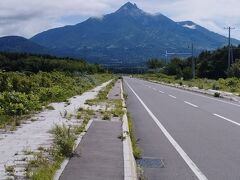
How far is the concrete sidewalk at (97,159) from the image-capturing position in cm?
686

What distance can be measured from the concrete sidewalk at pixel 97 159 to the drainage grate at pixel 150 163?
1.37ft

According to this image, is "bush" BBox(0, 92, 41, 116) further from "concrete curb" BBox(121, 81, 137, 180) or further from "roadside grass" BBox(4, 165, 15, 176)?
"roadside grass" BBox(4, 165, 15, 176)

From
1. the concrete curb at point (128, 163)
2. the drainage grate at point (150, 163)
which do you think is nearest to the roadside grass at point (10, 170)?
the concrete curb at point (128, 163)

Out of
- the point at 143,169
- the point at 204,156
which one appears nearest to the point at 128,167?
the point at 143,169

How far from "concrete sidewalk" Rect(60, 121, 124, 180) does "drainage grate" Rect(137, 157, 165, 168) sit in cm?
42

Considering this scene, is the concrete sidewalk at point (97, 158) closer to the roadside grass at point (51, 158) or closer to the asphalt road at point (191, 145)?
the roadside grass at point (51, 158)

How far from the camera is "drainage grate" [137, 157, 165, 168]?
8.40 metres

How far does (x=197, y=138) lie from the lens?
1173cm

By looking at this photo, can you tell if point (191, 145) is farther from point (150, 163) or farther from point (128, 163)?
point (128, 163)

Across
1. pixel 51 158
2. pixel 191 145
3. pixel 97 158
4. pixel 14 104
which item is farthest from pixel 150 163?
pixel 14 104

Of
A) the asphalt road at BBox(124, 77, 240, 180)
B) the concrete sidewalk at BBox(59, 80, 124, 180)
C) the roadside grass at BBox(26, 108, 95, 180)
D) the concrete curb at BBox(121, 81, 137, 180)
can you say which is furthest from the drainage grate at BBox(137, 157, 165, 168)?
the roadside grass at BBox(26, 108, 95, 180)

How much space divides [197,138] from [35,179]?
6.24 metres

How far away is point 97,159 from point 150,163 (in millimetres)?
1136

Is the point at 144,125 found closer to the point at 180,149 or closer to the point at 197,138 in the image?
the point at 197,138
